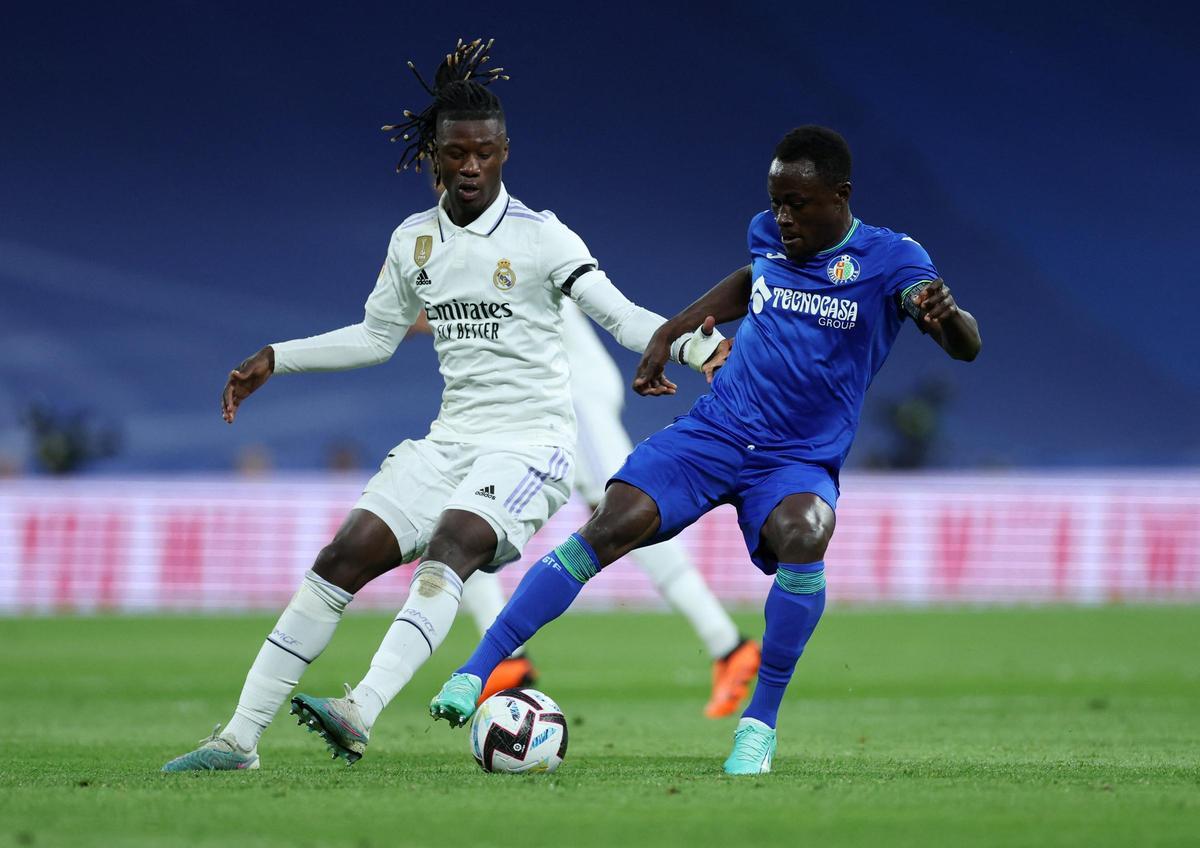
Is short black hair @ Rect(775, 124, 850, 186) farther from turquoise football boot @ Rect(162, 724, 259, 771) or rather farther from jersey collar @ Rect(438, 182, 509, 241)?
turquoise football boot @ Rect(162, 724, 259, 771)

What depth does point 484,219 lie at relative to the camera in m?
6.38

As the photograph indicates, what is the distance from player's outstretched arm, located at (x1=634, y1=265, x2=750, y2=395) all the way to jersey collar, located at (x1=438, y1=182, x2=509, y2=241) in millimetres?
782

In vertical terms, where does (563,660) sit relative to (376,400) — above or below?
below

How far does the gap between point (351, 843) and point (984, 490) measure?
17.5m

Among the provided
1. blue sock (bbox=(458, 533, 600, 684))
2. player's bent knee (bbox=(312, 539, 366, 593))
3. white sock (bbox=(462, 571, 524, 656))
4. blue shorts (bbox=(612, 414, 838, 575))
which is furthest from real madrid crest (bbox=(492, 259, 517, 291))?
white sock (bbox=(462, 571, 524, 656))

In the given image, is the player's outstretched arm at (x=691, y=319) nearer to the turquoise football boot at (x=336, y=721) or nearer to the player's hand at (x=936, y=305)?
the player's hand at (x=936, y=305)

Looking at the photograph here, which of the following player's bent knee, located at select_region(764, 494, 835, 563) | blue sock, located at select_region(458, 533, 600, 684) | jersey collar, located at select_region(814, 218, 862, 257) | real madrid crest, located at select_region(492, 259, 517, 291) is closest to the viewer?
player's bent knee, located at select_region(764, 494, 835, 563)

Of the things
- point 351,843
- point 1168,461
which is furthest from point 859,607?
point 351,843

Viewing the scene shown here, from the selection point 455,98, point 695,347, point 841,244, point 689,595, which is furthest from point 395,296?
point 689,595

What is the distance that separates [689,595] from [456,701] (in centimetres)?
377

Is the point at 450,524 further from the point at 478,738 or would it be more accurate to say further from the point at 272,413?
the point at 272,413

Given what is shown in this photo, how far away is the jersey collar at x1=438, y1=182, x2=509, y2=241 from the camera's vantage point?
6359 mm

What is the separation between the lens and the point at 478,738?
18.6 ft

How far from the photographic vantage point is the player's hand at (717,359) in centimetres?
600
